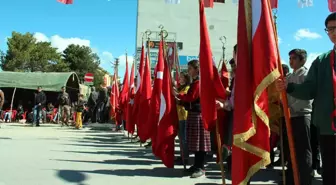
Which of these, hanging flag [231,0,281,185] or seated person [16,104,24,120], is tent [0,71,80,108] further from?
hanging flag [231,0,281,185]


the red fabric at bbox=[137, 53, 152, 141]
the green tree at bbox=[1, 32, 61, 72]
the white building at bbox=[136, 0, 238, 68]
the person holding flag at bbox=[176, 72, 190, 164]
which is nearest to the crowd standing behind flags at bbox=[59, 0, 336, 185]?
the person holding flag at bbox=[176, 72, 190, 164]

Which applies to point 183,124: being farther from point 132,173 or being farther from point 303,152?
point 303,152

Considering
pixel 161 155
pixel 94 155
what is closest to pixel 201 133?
pixel 161 155

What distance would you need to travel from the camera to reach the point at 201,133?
5949mm

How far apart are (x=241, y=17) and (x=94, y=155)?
5.67 m

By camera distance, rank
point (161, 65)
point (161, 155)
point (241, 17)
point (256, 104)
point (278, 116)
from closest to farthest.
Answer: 1. point (256, 104)
2. point (241, 17)
3. point (278, 116)
4. point (161, 155)
5. point (161, 65)

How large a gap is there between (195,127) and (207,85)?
5.15 ft

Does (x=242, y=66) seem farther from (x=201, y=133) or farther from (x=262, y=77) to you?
(x=201, y=133)

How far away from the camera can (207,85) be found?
4574 mm

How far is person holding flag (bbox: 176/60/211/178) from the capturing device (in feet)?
19.4

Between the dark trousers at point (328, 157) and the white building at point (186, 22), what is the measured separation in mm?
31800

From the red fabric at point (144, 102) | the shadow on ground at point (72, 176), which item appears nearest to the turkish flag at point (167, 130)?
the shadow on ground at point (72, 176)

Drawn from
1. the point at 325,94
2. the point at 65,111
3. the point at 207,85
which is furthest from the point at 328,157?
the point at 65,111

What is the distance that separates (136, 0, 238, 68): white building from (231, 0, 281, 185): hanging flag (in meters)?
31.4
